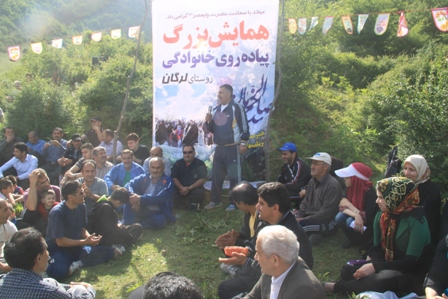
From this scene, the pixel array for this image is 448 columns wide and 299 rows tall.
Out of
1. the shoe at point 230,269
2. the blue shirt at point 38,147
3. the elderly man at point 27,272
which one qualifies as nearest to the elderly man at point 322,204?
the shoe at point 230,269

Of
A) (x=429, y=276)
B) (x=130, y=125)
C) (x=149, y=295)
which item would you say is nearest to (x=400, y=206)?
(x=429, y=276)

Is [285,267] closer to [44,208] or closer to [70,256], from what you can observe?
[70,256]

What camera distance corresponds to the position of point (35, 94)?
11047 mm

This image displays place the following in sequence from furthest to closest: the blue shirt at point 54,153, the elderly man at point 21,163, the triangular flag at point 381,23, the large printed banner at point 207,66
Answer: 1. the triangular flag at point 381,23
2. the blue shirt at point 54,153
3. the elderly man at point 21,163
4. the large printed banner at point 207,66

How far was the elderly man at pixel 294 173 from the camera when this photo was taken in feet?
21.2

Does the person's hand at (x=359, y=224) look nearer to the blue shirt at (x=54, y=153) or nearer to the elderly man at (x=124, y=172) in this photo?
the elderly man at (x=124, y=172)

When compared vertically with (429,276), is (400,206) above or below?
above

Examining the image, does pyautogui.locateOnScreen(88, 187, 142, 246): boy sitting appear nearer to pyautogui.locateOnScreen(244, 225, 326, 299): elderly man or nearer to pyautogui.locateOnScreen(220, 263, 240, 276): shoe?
pyautogui.locateOnScreen(220, 263, 240, 276): shoe

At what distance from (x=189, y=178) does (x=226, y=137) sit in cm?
96

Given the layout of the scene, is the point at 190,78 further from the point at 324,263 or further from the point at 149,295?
the point at 149,295

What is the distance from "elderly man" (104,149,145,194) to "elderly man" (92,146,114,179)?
9.8 inches

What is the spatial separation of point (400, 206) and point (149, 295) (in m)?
2.61

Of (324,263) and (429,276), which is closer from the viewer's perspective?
(429,276)

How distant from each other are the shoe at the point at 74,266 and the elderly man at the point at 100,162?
223 centimetres
